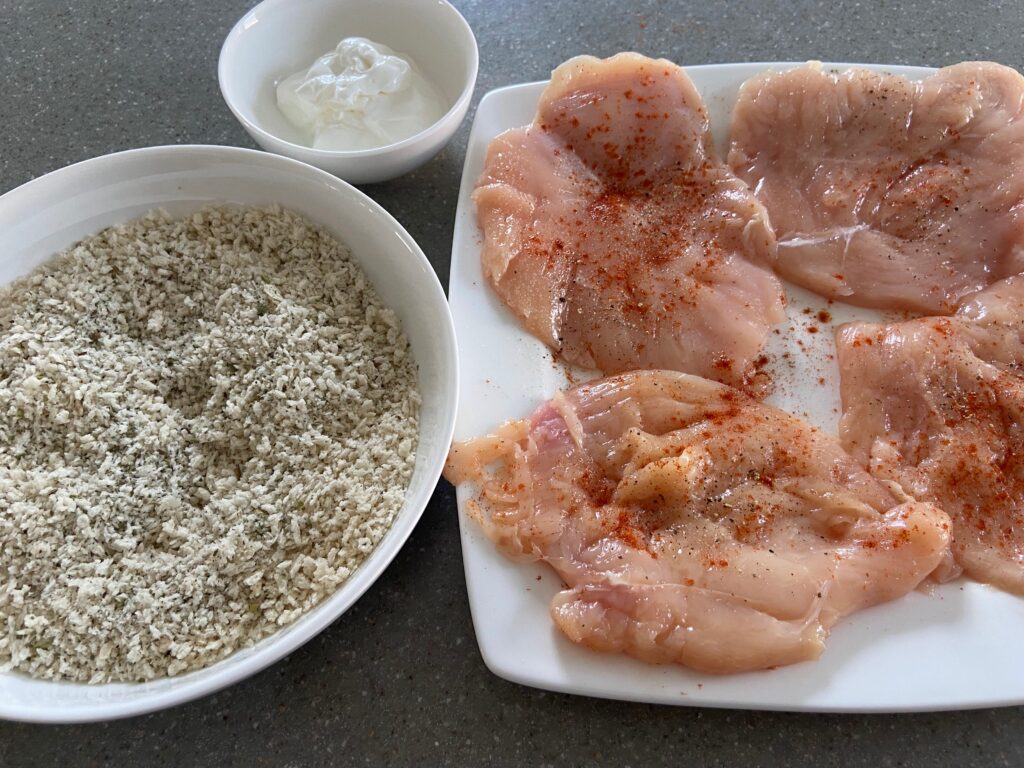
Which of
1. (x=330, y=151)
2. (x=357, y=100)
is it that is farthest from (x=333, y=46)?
(x=330, y=151)

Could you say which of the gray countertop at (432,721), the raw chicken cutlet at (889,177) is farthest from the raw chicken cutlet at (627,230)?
the gray countertop at (432,721)

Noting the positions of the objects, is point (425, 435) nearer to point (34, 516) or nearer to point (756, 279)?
point (34, 516)

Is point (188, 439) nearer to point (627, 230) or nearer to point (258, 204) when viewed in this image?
point (258, 204)

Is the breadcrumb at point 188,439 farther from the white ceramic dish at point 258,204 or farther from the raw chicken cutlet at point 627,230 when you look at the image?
the raw chicken cutlet at point 627,230

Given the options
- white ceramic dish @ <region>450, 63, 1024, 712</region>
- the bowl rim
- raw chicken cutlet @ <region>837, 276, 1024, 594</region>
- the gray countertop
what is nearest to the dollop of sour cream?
the bowl rim

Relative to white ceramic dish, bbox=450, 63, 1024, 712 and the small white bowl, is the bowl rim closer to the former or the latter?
the small white bowl

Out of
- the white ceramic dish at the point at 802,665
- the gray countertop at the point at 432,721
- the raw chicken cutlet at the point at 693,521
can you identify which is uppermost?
the raw chicken cutlet at the point at 693,521

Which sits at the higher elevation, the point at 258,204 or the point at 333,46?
the point at 333,46
